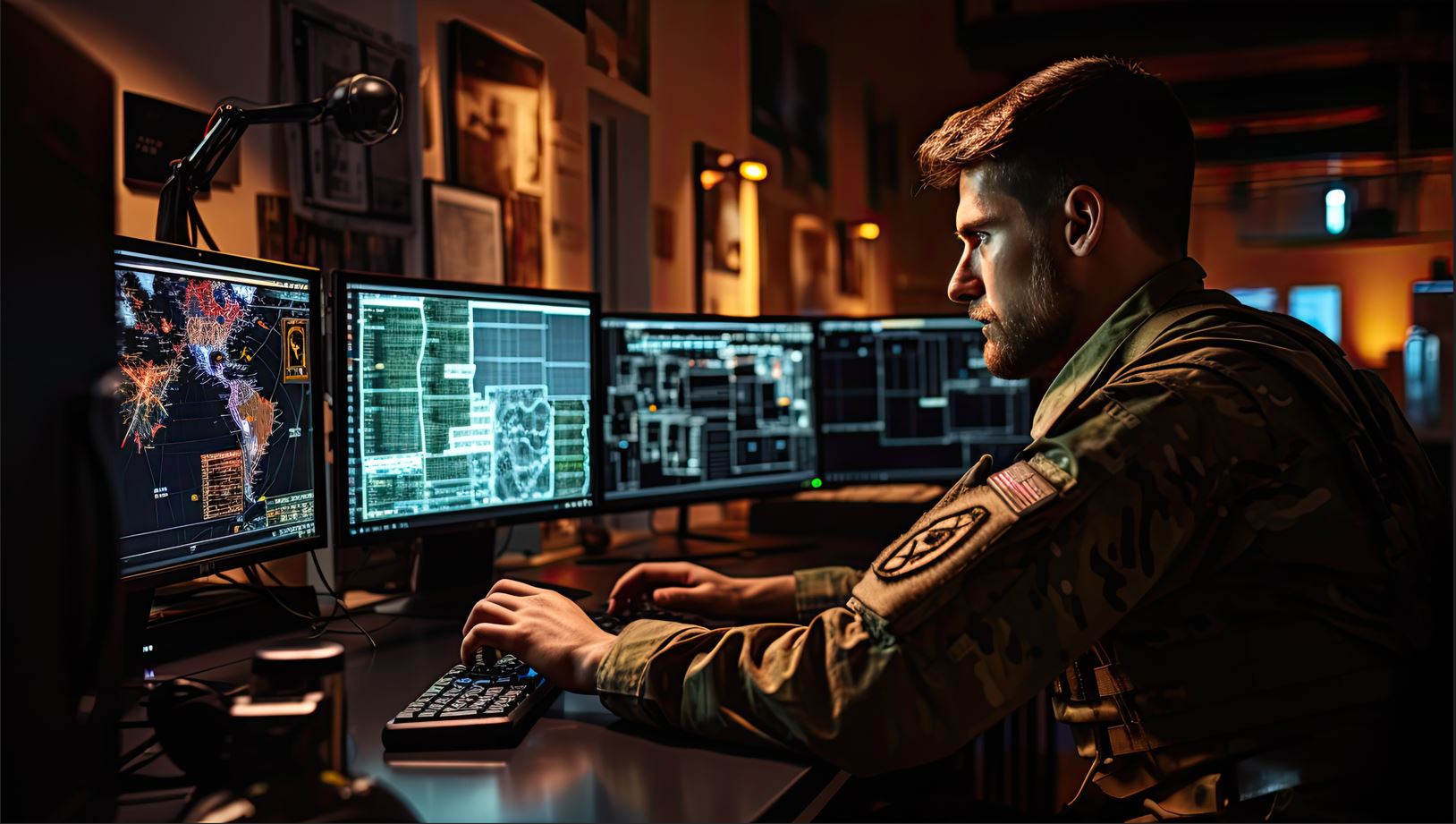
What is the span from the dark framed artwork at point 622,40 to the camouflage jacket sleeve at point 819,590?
1.55 m

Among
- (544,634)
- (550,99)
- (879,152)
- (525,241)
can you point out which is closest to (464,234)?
(525,241)

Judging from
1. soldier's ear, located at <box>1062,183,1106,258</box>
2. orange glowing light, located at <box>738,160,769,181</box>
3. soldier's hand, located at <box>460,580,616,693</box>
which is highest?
orange glowing light, located at <box>738,160,769,181</box>

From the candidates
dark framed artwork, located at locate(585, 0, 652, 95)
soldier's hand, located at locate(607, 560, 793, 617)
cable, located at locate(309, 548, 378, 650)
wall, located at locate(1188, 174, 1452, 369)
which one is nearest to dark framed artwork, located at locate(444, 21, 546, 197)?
dark framed artwork, located at locate(585, 0, 652, 95)

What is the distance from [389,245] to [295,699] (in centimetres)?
101

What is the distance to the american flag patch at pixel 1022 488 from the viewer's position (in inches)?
28.9

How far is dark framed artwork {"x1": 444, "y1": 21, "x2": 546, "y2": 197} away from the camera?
6.23ft

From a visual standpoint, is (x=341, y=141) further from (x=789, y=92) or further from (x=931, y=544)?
(x=789, y=92)

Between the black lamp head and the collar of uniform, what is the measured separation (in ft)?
3.09

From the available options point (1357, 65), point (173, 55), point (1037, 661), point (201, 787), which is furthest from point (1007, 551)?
point (1357, 65)

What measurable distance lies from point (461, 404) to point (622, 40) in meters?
1.43

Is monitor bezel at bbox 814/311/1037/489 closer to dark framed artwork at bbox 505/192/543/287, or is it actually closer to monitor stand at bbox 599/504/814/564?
monitor stand at bbox 599/504/814/564

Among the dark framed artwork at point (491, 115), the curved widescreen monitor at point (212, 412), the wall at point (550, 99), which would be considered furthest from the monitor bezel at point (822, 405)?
the curved widescreen monitor at point (212, 412)

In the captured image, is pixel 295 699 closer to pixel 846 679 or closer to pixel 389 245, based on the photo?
pixel 846 679

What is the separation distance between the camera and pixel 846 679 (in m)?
0.76
